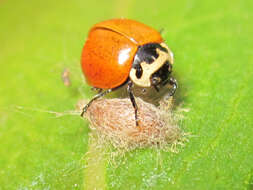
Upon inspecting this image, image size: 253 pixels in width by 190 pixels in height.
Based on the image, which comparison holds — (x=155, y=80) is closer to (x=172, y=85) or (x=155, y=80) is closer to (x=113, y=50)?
(x=172, y=85)

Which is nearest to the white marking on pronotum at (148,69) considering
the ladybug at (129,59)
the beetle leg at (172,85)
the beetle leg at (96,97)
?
the ladybug at (129,59)

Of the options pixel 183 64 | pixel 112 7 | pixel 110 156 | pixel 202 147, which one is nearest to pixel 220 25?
pixel 183 64

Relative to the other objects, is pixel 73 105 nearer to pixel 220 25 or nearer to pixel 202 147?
pixel 202 147

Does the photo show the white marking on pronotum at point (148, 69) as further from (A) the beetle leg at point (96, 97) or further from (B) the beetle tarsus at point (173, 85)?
(A) the beetle leg at point (96, 97)

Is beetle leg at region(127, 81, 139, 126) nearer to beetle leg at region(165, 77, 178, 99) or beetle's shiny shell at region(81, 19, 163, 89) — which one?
beetle's shiny shell at region(81, 19, 163, 89)

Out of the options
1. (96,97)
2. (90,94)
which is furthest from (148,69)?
(90,94)
